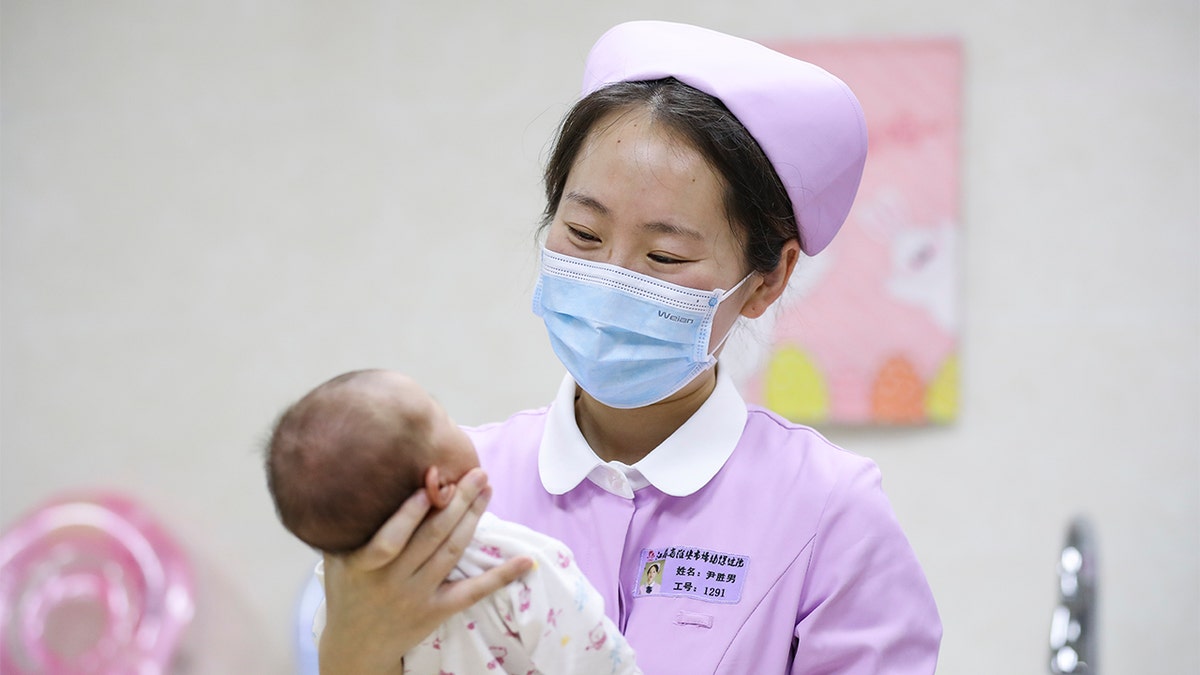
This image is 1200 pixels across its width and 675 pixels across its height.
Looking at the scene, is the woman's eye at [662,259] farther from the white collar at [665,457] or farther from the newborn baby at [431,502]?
the newborn baby at [431,502]

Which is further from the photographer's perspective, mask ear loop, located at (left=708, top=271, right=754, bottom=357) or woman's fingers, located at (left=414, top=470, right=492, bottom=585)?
mask ear loop, located at (left=708, top=271, right=754, bottom=357)

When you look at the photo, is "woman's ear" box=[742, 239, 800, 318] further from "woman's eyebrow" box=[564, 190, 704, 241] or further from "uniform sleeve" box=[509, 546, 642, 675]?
"uniform sleeve" box=[509, 546, 642, 675]

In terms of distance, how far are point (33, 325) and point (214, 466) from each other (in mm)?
744

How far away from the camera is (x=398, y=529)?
1152mm

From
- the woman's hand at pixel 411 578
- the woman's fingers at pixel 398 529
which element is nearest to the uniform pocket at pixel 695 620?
the woman's hand at pixel 411 578

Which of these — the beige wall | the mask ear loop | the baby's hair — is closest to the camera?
the baby's hair

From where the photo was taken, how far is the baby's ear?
117cm

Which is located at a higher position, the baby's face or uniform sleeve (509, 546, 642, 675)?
the baby's face

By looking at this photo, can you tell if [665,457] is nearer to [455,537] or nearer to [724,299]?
[724,299]

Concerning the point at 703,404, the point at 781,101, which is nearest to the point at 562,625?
the point at 703,404

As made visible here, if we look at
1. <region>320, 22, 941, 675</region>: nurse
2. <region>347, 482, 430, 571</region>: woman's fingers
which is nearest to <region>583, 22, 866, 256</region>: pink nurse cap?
<region>320, 22, 941, 675</region>: nurse

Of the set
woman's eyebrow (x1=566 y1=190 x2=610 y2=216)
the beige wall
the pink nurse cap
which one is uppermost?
the pink nurse cap

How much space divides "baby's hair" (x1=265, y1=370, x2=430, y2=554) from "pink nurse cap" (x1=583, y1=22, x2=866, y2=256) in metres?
0.52

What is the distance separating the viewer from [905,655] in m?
1.32
